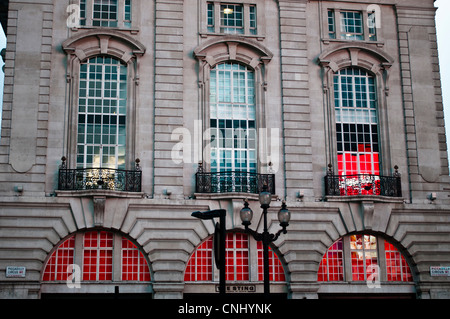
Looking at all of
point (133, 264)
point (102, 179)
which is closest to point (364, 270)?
point (133, 264)

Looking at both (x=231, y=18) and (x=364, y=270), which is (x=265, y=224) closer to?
(x=364, y=270)

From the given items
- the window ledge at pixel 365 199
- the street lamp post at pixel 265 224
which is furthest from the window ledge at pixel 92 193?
the window ledge at pixel 365 199

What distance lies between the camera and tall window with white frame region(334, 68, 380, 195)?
28.9 m

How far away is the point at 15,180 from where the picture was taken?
25.9 meters

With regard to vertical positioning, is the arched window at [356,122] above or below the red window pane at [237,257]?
above

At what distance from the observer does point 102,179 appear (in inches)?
1041

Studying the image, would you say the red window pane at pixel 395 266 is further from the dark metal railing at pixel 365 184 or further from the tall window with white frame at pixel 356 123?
the tall window with white frame at pixel 356 123

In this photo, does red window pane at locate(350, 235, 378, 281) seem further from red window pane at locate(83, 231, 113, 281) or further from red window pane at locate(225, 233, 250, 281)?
red window pane at locate(83, 231, 113, 281)

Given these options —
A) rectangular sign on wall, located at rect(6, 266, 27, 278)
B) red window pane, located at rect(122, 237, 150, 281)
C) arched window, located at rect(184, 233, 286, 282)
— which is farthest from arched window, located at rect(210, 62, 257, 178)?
rectangular sign on wall, located at rect(6, 266, 27, 278)

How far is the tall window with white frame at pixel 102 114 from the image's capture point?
89.1 feet

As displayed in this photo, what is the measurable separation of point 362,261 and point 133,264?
31.4 feet

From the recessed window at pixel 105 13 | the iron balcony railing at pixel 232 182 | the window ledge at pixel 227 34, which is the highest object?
the recessed window at pixel 105 13

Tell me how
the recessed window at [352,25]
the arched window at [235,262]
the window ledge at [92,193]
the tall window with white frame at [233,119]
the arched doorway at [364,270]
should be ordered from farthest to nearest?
the recessed window at [352,25] < the tall window with white frame at [233,119] < the arched doorway at [364,270] < the arched window at [235,262] < the window ledge at [92,193]

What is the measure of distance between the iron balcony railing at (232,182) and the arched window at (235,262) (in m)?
1.90
